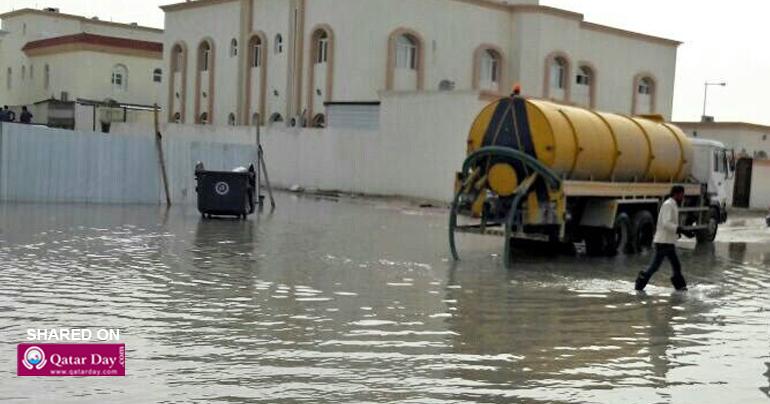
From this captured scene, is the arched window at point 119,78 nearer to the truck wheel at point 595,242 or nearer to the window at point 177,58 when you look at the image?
the window at point 177,58

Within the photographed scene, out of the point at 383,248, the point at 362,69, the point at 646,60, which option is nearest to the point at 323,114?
the point at 362,69

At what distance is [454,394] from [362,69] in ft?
123

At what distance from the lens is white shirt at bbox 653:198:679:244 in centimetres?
1285

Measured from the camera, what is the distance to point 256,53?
49.1 m

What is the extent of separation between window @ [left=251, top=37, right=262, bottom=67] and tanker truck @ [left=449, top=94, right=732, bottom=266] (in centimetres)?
3160

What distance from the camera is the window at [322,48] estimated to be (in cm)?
4409

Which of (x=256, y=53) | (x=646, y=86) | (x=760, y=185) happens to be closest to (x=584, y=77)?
(x=646, y=86)

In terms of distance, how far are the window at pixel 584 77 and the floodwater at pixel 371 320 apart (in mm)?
35167

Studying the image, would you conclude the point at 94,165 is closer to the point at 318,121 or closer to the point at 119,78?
the point at 318,121

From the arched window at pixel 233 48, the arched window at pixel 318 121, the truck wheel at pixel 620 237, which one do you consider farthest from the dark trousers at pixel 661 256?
the arched window at pixel 233 48

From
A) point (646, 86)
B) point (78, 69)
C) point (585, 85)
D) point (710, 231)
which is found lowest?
point (710, 231)

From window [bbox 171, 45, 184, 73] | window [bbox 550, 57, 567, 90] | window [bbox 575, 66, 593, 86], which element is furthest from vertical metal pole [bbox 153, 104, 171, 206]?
window [bbox 575, 66, 593, 86]

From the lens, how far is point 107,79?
61906 mm

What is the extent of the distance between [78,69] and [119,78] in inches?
115
